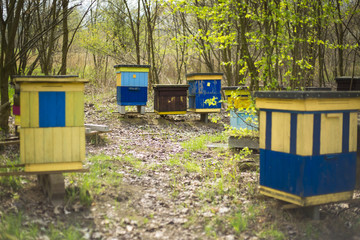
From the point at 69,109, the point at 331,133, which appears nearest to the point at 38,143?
the point at 69,109

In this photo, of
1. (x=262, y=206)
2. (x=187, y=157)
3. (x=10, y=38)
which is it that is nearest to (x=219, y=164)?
(x=187, y=157)

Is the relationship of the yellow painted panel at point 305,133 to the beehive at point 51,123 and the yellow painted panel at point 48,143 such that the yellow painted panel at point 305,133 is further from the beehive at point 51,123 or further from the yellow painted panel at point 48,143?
the yellow painted panel at point 48,143

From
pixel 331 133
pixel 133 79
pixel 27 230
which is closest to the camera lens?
pixel 27 230

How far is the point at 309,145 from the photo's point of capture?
3834 mm

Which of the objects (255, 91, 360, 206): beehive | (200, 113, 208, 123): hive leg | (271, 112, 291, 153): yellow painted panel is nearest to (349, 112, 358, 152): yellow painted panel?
(255, 91, 360, 206): beehive

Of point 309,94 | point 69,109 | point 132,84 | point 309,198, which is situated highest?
point 132,84

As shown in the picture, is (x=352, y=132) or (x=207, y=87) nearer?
(x=352, y=132)

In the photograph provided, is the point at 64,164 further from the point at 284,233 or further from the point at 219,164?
the point at 219,164

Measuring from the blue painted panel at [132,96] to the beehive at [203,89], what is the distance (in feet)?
4.64

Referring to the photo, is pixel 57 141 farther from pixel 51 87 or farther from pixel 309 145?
pixel 309 145

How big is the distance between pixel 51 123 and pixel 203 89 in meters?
7.55

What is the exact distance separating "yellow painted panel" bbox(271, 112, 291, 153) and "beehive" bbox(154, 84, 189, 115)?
7200 mm

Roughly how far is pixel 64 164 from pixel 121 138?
450 centimetres

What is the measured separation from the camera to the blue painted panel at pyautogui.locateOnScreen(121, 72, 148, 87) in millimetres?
10867
